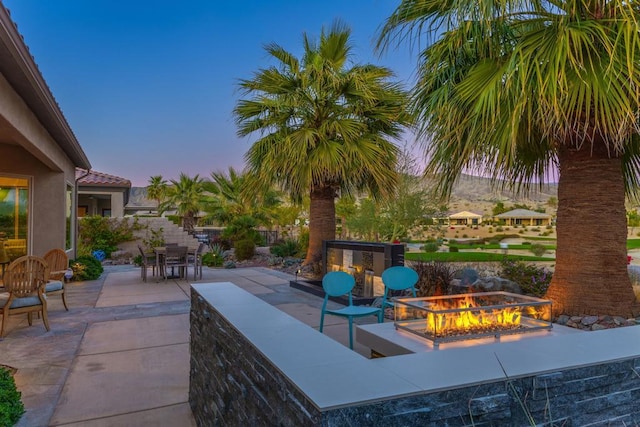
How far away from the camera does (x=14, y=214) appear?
10.2 m

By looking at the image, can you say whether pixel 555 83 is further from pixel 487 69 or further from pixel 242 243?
pixel 242 243

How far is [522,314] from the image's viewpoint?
161 inches

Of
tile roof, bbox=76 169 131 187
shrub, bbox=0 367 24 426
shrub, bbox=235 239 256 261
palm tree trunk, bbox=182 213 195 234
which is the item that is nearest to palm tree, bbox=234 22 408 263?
shrub, bbox=235 239 256 261

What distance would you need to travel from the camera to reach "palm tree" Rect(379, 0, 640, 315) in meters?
4.42

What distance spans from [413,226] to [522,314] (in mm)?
13658

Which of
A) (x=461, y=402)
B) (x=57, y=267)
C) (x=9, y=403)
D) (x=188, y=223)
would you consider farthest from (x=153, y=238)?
(x=461, y=402)

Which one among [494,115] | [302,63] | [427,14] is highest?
[302,63]

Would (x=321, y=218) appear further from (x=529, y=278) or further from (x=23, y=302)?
(x=23, y=302)

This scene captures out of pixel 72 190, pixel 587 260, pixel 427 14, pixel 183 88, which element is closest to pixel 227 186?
pixel 183 88

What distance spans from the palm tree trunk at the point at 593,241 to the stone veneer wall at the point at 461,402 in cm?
394

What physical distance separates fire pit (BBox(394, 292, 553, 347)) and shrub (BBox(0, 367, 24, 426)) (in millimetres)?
3221

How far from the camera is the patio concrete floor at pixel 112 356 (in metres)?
3.49

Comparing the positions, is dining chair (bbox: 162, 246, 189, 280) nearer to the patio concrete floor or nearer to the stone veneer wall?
the patio concrete floor

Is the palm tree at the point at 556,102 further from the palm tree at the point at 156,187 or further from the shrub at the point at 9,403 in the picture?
the palm tree at the point at 156,187
